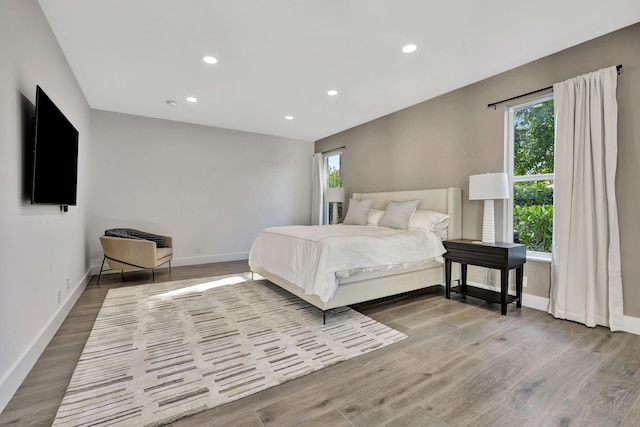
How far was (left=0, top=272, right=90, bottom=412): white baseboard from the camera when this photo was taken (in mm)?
1582

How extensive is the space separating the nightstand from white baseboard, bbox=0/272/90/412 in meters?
3.74

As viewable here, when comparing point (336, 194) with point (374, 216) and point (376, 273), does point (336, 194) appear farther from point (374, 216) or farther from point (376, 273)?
point (376, 273)

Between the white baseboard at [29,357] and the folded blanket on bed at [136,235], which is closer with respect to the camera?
the white baseboard at [29,357]

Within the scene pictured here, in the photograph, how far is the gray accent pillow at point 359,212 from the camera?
15.5 ft

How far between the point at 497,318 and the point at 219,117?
4.94 m

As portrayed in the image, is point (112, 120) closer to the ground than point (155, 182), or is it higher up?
higher up

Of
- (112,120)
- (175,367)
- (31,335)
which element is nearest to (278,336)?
(175,367)

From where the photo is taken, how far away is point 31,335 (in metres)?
2.00

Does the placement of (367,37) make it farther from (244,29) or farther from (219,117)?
(219,117)

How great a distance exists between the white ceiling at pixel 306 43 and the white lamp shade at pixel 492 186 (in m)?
1.24

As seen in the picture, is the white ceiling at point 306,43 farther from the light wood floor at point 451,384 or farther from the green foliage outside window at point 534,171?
the light wood floor at point 451,384

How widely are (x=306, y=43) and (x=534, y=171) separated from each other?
2814 mm

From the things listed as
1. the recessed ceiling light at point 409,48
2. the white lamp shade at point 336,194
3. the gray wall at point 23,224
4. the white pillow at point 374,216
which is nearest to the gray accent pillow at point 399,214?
the white pillow at point 374,216

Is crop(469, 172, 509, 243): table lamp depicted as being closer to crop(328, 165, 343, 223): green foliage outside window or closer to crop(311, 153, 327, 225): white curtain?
crop(328, 165, 343, 223): green foliage outside window
